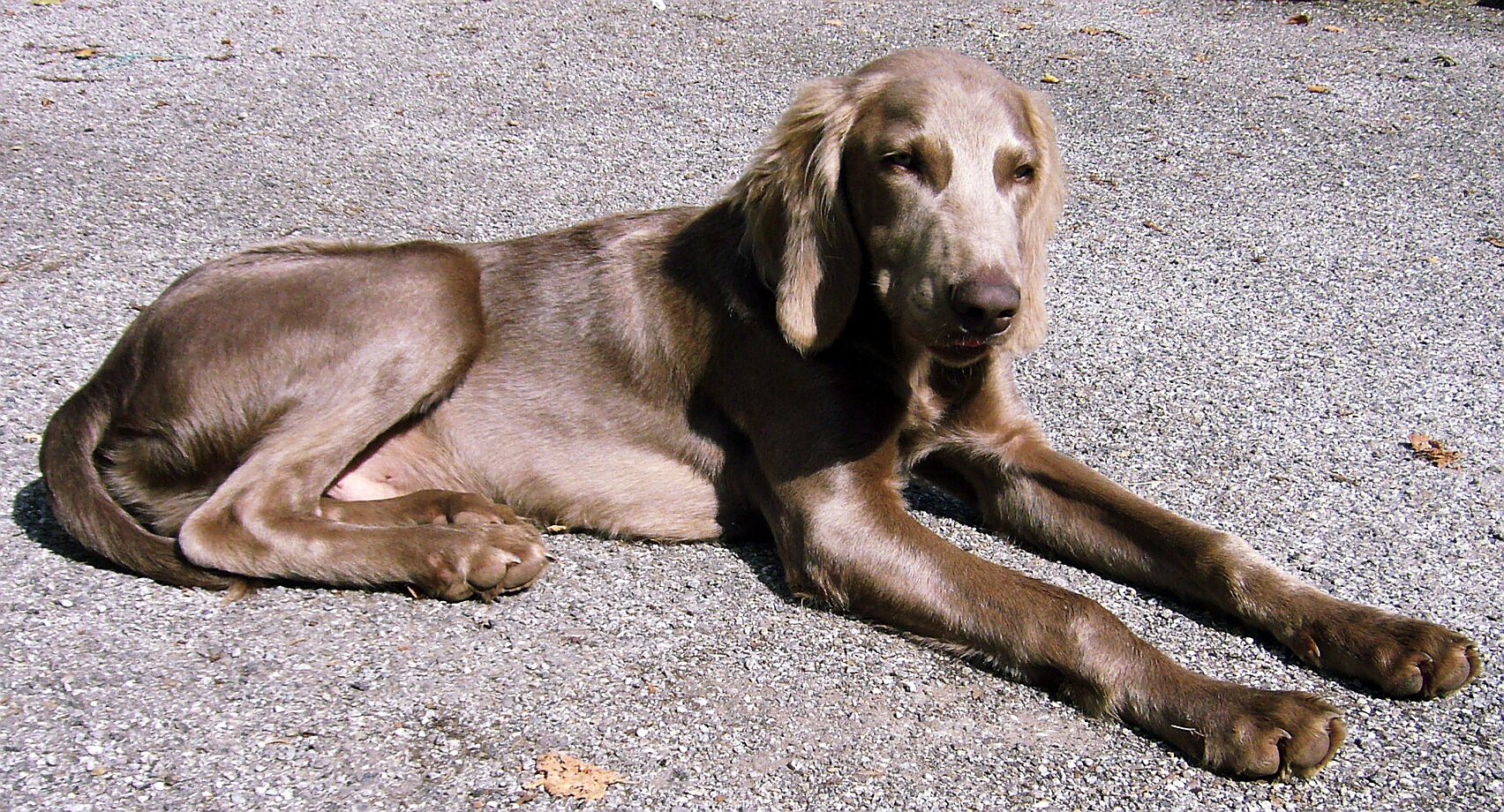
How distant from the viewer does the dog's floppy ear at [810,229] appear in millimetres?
3529

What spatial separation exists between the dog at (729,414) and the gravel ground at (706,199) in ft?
0.39

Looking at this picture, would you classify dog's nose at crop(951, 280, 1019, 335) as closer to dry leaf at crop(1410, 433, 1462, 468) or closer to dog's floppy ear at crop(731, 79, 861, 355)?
dog's floppy ear at crop(731, 79, 861, 355)

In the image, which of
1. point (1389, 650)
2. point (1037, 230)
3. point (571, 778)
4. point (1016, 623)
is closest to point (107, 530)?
point (571, 778)

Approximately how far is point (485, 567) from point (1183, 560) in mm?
2006

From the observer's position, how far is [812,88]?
3.74 m

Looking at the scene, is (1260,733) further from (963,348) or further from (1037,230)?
(1037,230)

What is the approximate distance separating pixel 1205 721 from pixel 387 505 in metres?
2.45

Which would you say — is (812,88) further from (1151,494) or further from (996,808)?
(996,808)

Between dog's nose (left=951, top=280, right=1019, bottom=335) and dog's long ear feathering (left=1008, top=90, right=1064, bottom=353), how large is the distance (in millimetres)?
462

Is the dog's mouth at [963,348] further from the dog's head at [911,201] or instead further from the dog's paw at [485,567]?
the dog's paw at [485,567]

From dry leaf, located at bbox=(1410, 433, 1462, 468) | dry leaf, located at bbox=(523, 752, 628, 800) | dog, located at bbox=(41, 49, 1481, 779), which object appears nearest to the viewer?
dry leaf, located at bbox=(523, 752, 628, 800)

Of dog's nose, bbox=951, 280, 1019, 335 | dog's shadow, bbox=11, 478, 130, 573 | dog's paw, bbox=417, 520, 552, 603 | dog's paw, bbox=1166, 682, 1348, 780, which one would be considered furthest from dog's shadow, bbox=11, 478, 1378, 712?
dog's nose, bbox=951, 280, 1019, 335

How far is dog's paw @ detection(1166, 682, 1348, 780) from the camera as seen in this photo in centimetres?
279

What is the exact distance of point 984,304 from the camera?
306 centimetres
